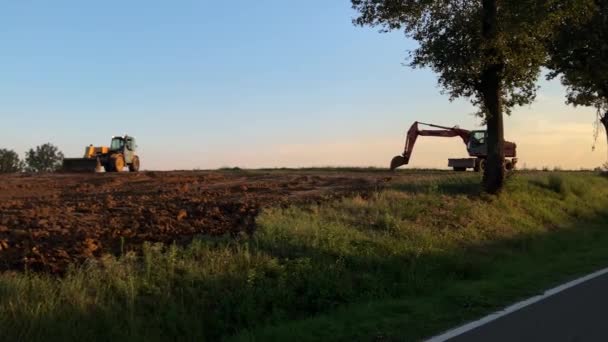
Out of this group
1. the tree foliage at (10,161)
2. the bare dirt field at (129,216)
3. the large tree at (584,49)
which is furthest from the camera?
the tree foliage at (10,161)

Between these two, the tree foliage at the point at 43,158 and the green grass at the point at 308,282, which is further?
the tree foliage at the point at 43,158

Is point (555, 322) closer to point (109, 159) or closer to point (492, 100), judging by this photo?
point (492, 100)

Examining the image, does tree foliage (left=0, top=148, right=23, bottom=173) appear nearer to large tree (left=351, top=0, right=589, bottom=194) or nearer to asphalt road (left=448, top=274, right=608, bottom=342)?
large tree (left=351, top=0, right=589, bottom=194)

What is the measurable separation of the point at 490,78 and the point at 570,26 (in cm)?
775

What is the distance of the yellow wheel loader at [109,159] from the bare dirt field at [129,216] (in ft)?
39.0

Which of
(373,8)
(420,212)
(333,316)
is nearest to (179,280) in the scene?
(333,316)

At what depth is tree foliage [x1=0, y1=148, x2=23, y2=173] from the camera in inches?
3148

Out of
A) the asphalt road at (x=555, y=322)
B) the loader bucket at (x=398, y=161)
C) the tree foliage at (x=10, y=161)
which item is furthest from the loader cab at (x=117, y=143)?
the tree foliage at (x=10, y=161)

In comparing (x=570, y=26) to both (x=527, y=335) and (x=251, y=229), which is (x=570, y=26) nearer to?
(x=251, y=229)

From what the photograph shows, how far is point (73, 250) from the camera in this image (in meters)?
10.8

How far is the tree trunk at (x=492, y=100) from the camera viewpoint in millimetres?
19109

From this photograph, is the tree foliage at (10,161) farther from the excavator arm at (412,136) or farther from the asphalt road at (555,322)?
the asphalt road at (555,322)

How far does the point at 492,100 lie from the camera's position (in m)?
20.5

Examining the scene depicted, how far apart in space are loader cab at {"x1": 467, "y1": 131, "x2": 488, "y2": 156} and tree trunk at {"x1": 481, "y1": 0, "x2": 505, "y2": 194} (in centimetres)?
1572
